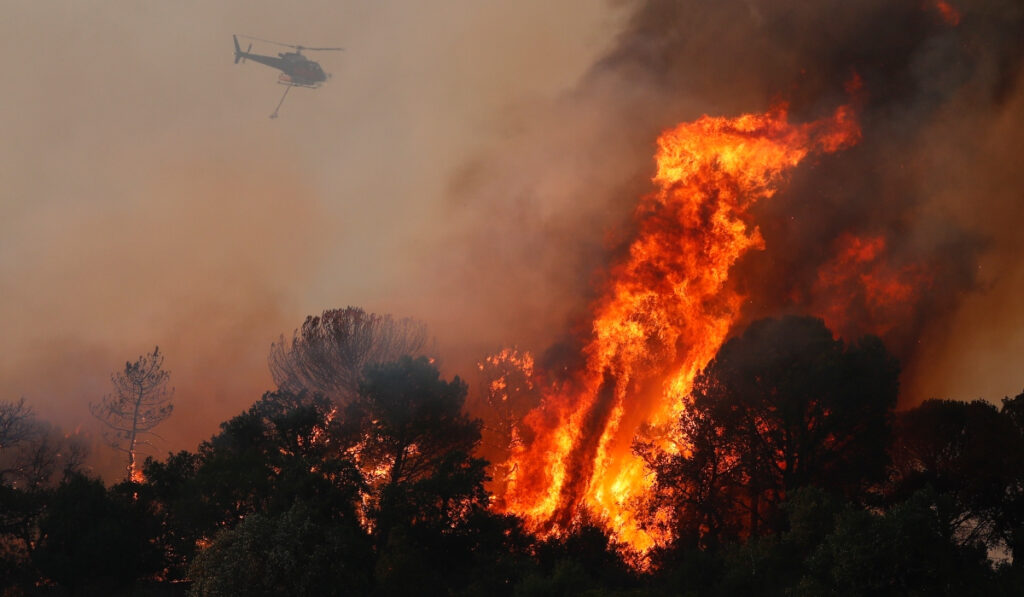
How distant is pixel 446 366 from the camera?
73.8 metres

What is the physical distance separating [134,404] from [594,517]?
154ft

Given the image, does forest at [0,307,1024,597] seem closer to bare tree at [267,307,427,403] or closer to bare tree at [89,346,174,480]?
bare tree at [267,307,427,403]

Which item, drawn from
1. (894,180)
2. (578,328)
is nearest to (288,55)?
(578,328)

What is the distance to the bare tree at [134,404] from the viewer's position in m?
81.6

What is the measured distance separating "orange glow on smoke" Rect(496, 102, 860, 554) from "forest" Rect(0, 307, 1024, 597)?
4652 millimetres

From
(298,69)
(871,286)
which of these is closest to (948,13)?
(871,286)

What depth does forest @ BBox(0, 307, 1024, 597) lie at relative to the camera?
38.2 metres

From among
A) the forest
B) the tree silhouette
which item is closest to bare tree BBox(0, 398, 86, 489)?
the forest

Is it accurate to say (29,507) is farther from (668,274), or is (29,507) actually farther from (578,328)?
(668,274)

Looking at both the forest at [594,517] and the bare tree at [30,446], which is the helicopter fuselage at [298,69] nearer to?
the bare tree at [30,446]

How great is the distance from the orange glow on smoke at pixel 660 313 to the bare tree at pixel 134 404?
38.2 metres

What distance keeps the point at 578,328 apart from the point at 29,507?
126 feet

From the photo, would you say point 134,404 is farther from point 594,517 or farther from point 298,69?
point 594,517

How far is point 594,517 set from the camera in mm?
57812
